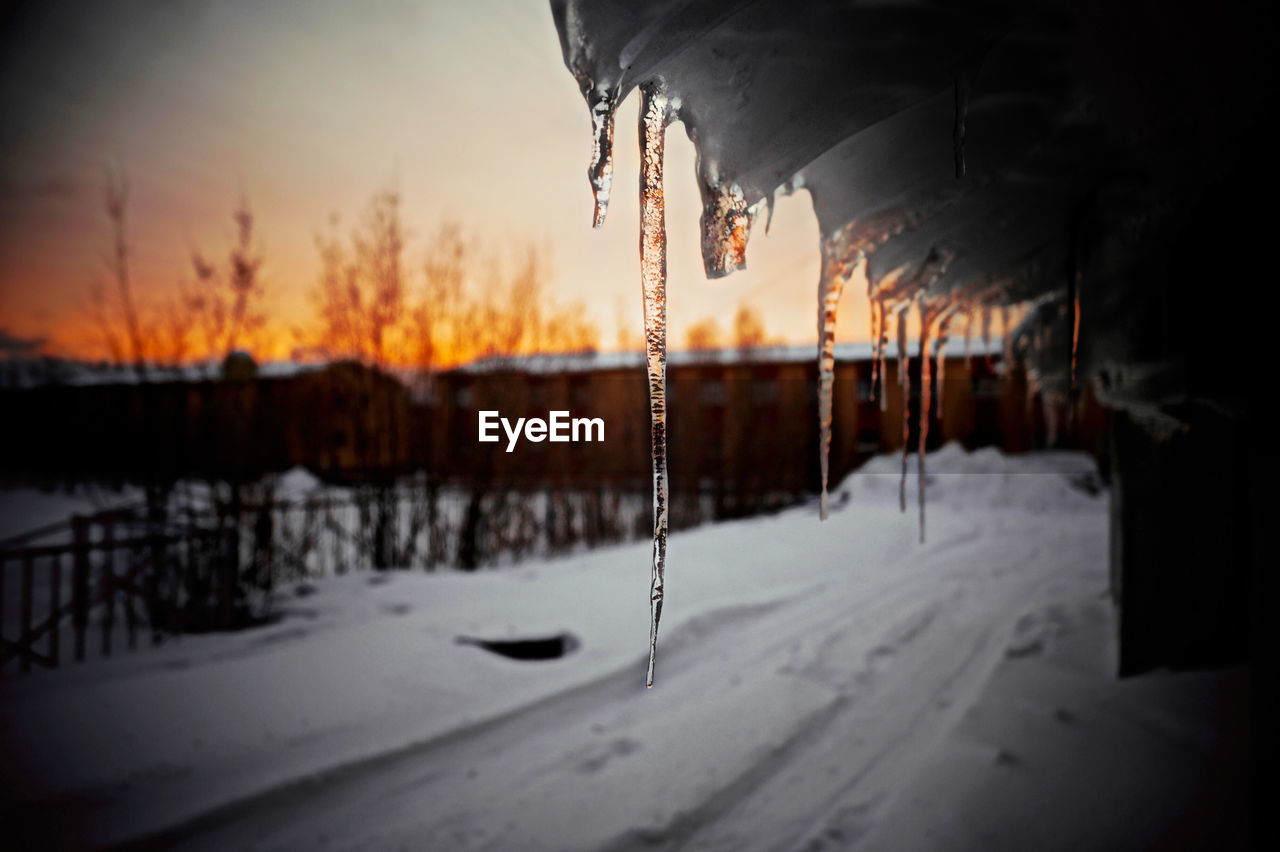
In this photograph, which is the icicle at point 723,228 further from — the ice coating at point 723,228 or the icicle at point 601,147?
the icicle at point 601,147

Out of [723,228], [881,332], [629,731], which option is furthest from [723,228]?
[629,731]

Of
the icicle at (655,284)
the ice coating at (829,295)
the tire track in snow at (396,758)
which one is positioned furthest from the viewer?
the tire track in snow at (396,758)

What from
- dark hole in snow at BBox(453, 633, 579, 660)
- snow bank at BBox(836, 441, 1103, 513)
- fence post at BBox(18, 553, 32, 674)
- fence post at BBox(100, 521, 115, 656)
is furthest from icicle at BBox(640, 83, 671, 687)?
snow bank at BBox(836, 441, 1103, 513)


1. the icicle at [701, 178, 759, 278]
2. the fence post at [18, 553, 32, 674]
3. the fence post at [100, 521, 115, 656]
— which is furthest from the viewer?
the fence post at [100, 521, 115, 656]

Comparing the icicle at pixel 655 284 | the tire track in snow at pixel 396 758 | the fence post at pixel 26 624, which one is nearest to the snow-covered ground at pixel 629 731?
the tire track in snow at pixel 396 758

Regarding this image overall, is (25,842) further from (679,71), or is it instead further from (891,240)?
(891,240)

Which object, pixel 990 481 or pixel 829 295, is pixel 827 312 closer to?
pixel 829 295

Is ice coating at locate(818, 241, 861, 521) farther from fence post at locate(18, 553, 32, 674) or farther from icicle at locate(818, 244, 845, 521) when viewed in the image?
fence post at locate(18, 553, 32, 674)

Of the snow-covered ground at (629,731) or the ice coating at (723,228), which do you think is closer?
the ice coating at (723,228)
